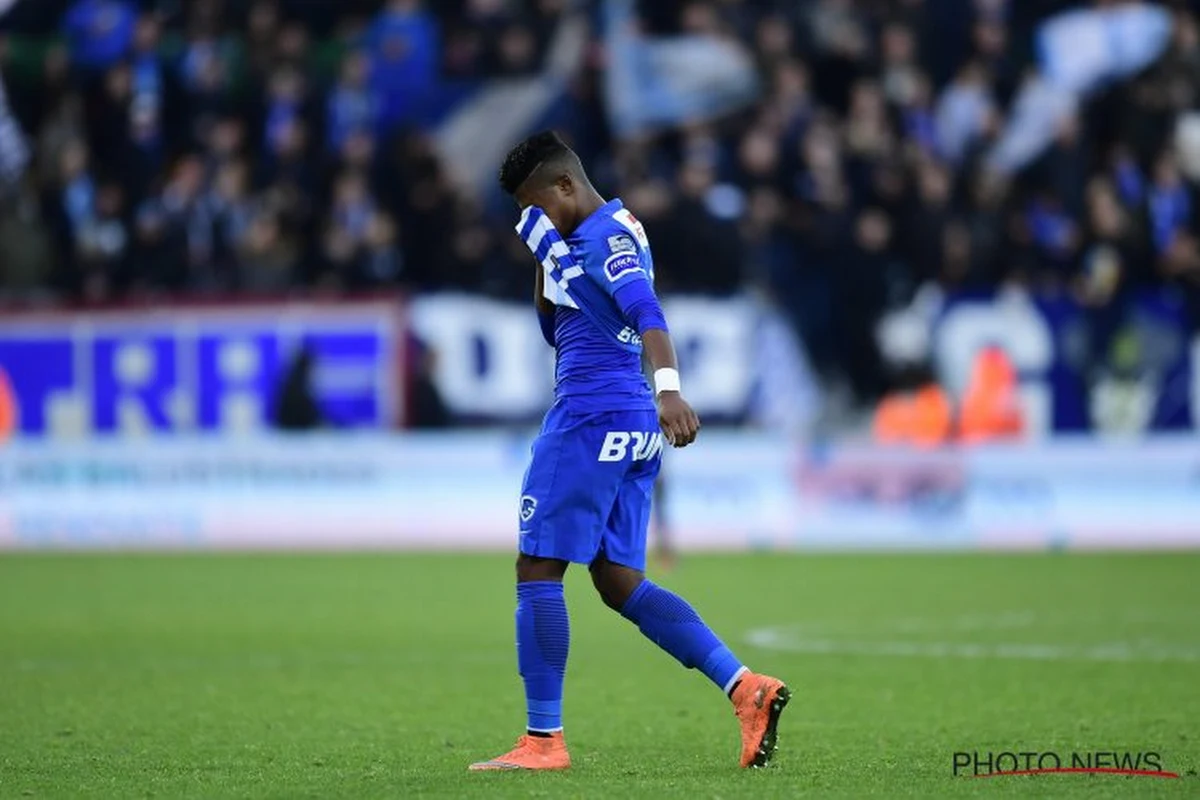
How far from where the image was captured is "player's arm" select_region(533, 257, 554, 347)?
810cm

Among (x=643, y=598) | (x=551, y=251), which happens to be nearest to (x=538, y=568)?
(x=643, y=598)

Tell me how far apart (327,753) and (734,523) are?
12.4 metres

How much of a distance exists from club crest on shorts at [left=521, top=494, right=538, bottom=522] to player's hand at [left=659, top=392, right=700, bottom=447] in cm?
58

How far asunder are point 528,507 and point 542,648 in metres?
0.48

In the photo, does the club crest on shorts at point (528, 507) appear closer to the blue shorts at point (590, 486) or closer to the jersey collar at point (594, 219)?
the blue shorts at point (590, 486)

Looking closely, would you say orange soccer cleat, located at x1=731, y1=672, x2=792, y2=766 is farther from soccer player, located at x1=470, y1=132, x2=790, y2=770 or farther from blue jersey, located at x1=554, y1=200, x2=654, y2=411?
blue jersey, located at x1=554, y1=200, x2=654, y2=411

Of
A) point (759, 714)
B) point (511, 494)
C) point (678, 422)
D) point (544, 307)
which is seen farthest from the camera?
point (511, 494)

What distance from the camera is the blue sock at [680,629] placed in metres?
7.93

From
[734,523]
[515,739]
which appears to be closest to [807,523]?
[734,523]

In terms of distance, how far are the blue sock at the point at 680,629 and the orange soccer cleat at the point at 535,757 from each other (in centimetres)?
49

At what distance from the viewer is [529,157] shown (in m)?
7.96

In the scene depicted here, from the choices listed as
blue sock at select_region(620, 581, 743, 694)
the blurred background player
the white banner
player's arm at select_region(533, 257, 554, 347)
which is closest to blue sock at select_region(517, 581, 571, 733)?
blue sock at select_region(620, 581, 743, 694)

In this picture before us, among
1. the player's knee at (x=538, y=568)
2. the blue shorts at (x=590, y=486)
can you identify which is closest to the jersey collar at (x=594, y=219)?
the blue shorts at (x=590, y=486)

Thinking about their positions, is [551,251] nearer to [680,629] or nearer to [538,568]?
[538,568]
